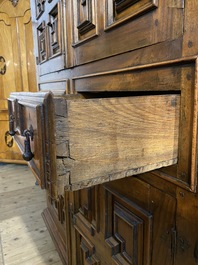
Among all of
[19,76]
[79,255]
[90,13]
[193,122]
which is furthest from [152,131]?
[19,76]

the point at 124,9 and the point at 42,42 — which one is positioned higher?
the point at 42,42

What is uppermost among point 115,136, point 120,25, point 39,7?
point 39,7

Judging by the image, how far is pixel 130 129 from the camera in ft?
1.36

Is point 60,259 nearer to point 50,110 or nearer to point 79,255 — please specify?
point 79,255

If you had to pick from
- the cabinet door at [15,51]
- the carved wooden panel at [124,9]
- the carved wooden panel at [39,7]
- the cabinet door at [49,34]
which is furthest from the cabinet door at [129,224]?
the cabinet door at [15,51]

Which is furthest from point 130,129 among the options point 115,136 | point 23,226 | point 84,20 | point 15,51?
point 15,51

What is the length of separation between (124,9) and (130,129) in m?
0.33

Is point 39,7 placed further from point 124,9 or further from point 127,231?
point 127,231

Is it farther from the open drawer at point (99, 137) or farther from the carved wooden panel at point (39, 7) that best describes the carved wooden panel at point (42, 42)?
the open drawer at point (99, 137)

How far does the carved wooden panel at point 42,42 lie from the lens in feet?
4.06

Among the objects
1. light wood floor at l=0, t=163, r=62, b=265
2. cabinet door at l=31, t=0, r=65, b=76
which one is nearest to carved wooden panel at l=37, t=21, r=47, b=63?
cabinet door at l=31, t=0, r=65, b=76

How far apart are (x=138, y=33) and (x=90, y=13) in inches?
9.5

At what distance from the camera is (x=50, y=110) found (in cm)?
35

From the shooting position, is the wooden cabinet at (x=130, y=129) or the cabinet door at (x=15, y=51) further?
the cabinet door at (x=15, y=51)
